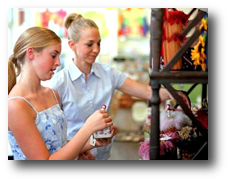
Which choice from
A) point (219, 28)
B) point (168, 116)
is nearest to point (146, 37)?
point (168, 116)

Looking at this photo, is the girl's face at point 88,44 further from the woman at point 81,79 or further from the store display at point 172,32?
the store display at point 172,32

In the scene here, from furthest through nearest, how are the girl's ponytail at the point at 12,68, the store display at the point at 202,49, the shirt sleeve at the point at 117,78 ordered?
the shirt sleeve at the point at 117,78, the store display at the point at 202,49, the girl's ponytail at the point at 12,68

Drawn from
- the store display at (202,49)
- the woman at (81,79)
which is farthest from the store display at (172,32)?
the woman at (81,79)

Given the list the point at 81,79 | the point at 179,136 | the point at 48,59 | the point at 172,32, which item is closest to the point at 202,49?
the point at 172,32

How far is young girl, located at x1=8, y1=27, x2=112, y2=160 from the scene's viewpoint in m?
0.87

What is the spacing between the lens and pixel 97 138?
0.93 m

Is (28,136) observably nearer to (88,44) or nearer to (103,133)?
(103,133)

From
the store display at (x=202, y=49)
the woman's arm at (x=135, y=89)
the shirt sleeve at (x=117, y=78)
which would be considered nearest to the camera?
the store display at (x=202, y=49)

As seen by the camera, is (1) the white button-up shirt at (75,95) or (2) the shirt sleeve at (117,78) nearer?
(1) the white button-up shirt at (75,95)

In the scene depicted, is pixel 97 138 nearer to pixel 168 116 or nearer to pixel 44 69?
pixel 44 69

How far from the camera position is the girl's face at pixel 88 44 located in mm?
1009

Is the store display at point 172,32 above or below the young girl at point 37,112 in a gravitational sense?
above

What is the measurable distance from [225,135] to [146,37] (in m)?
7.46

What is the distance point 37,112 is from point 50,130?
0.21 ft
